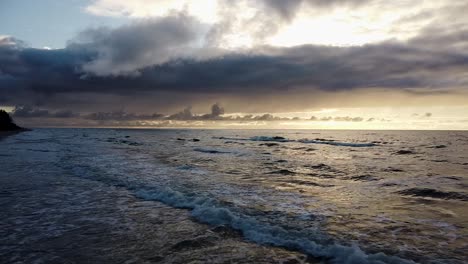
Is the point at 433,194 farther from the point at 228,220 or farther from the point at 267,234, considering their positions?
the point at 228,220

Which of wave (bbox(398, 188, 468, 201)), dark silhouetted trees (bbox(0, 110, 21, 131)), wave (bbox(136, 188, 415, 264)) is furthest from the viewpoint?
dark silhouetted trees (bbox(0, 110, 21, 131))

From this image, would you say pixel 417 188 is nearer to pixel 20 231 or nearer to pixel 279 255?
pixel 279 255

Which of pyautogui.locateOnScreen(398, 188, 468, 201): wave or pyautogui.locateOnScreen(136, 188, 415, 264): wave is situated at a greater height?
pyautogui.locateOnScreen(136, 188, 415, 264): wave

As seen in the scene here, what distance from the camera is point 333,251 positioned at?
298 inches

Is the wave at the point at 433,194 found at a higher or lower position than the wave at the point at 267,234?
lower

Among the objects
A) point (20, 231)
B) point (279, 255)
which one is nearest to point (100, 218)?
point (20, 231)

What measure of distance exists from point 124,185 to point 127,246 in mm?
9476

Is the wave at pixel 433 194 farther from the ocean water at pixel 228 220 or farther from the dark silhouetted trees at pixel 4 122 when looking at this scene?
the dark silhouetted trees at pixel 4 122

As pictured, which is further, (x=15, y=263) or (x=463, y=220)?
(x=463, y=220)

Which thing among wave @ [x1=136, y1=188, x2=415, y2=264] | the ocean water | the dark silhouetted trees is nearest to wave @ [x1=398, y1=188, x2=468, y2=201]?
the ocean water

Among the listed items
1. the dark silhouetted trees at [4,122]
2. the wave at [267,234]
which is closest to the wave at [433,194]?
the wave at [267,234]

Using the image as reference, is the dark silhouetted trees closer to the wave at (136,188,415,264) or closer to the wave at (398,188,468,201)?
the wave at (136,188,415,264)

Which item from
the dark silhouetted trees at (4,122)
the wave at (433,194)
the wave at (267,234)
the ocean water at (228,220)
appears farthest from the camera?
the dark silhouetted trees at (4,122)

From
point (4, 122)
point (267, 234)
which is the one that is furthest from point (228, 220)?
point (4, 122)
